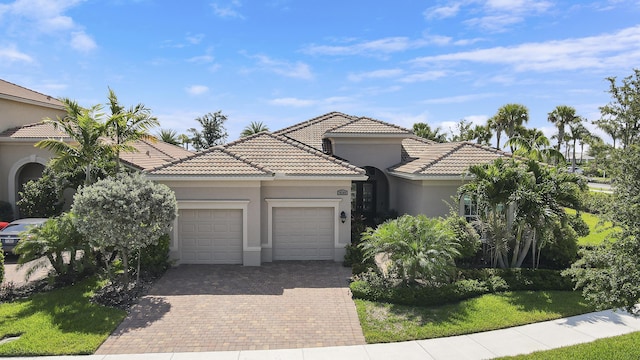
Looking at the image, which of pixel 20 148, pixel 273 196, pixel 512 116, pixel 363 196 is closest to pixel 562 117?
pixel 512 116

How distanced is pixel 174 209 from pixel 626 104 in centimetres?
1147

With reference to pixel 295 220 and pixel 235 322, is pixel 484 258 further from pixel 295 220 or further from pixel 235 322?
pixel 235 322

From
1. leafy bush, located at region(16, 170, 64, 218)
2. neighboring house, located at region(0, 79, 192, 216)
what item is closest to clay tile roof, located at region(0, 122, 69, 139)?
neighboring house, located at region(0, 79, 192, 216)

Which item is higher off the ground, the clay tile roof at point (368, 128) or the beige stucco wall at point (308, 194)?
the clay tile roof at point (368, 128)

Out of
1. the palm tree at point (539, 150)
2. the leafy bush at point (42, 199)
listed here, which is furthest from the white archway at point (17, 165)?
the palm tree at point (539, 150)

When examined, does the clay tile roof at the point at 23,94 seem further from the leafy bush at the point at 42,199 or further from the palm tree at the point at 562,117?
the palm tree at the point at 562,117

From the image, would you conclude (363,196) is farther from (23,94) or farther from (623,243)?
(23,94)

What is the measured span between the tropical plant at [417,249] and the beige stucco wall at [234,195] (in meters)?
4.52

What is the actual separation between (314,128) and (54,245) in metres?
15.2

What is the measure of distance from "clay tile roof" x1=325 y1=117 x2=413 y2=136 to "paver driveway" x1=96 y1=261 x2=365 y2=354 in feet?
27.2

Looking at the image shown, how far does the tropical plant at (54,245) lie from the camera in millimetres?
11773

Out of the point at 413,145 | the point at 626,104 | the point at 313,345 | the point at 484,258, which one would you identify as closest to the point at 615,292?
the point at 626,104

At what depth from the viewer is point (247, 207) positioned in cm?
1476

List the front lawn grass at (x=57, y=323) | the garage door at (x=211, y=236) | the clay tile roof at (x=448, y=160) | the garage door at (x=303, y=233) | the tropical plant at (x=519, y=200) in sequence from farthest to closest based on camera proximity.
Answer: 1. the clay tile roof at (x=448, y=160)
2. the garage door at (x=303, y=233)
3. the garage door at (x=211, y=236)
4. the tropical plant at (x=519, y=200)
5. the front lawn grass at (x=57, y=323)
